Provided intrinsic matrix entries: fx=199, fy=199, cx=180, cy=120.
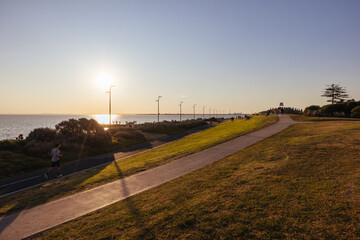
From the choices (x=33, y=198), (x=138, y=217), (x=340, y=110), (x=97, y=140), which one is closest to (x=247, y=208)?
(x=138, y=217)

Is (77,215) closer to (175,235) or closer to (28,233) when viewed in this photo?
(28,233)

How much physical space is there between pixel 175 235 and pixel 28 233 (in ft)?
14.0

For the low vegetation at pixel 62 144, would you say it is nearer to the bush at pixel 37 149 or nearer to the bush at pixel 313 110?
the bush at pixel 37 149

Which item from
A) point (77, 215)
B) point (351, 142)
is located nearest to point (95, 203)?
point (77, 215)

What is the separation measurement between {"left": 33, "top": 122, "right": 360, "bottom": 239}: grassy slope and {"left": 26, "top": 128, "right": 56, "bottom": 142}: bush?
18.9 meters

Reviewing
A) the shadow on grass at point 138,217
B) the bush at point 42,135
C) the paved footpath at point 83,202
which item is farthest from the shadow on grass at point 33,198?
the bush at point 42,135

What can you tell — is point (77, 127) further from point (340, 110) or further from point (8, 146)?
point (340, 110)

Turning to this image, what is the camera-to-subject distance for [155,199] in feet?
22.4

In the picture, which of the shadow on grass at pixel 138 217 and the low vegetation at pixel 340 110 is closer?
the shadow on grass at pixel 138 217

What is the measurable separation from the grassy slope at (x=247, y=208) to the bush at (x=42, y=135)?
18868 millimetres

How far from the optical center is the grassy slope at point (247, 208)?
4461 millimetres

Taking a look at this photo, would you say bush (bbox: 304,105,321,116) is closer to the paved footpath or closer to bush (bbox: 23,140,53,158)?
the paved footpath

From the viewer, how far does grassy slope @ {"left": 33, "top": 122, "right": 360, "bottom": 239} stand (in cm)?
446

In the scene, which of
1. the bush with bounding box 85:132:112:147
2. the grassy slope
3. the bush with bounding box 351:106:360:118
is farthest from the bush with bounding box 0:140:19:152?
the bush with bounding box 351:106:360:118
